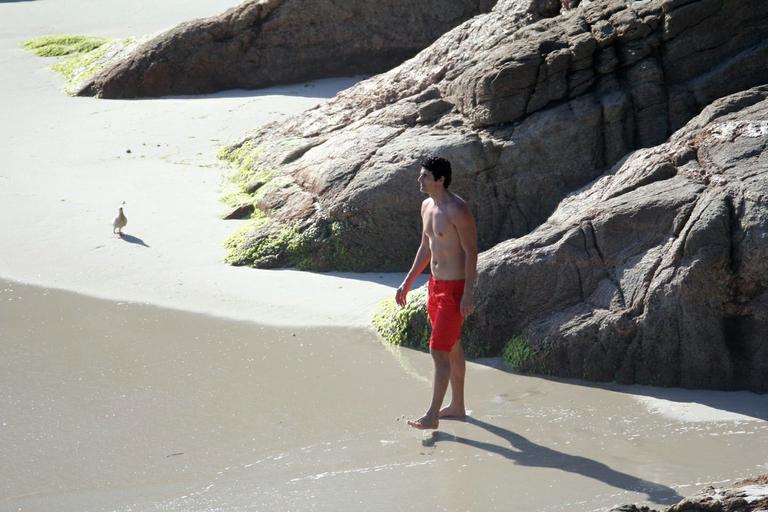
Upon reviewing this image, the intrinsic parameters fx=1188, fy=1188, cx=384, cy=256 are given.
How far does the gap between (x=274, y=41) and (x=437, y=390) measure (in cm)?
1082

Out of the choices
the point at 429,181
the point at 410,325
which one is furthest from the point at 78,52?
the point at 429,181

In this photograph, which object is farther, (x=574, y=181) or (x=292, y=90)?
(x=292, y=90)

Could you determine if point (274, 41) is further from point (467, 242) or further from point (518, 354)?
point (467, 242)

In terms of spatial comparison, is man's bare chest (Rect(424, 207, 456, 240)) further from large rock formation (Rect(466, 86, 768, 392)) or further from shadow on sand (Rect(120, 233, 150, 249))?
shadow on sand (Rect(120, 233, 150, 249))

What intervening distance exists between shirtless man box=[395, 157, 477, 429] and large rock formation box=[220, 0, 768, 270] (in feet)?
10.1

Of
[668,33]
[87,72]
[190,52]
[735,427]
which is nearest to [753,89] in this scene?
[668,33]

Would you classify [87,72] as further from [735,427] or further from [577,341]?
[735,427]

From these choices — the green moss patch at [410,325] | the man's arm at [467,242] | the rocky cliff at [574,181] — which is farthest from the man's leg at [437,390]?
the green moss patch at [410,325]

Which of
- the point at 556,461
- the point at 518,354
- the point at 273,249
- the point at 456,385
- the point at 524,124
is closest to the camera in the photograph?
the point at 556,461

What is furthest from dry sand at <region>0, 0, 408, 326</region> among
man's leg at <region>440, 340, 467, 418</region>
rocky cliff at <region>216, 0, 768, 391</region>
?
man's leg at <region>440, 340, 467, 418</region>

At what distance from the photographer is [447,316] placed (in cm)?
791

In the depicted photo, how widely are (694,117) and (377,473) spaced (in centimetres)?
467

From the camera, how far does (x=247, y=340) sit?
9.79 meters

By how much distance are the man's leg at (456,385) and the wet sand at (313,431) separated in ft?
0.32
